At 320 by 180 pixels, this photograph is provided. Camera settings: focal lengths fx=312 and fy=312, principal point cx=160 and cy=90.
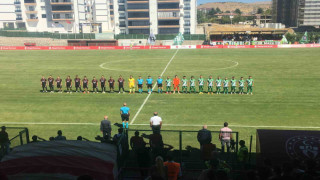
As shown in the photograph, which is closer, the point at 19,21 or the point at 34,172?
the point at 34,172

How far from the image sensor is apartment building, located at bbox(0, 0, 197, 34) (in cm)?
11019

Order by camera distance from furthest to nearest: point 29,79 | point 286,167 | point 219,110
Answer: point 29,79 → point 219,110 → point 286,167

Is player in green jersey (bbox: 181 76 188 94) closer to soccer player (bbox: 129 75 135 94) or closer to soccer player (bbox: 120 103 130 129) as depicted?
soccer player (bbox: 129 75 135 94)

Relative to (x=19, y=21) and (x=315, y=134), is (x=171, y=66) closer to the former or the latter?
(x=315, y=134)

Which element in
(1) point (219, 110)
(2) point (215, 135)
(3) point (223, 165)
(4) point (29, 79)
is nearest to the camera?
(3) point (223, 165)

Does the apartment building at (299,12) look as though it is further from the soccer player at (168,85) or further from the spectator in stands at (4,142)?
the spectator in stands at (4,142)

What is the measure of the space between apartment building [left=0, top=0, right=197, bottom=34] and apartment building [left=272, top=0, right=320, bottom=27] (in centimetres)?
3629

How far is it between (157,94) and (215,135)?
13242mm

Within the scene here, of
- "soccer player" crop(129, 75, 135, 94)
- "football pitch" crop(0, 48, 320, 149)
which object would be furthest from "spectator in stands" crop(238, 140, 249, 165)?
"soccer player" crop(129, 75, 135, 94)

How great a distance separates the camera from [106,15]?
419 ft

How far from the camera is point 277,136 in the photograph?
9.44 meters

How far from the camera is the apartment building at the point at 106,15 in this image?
110188 mm

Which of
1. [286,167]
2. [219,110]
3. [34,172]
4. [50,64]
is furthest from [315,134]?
[50,64]

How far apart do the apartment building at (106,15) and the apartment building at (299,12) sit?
36292mm
